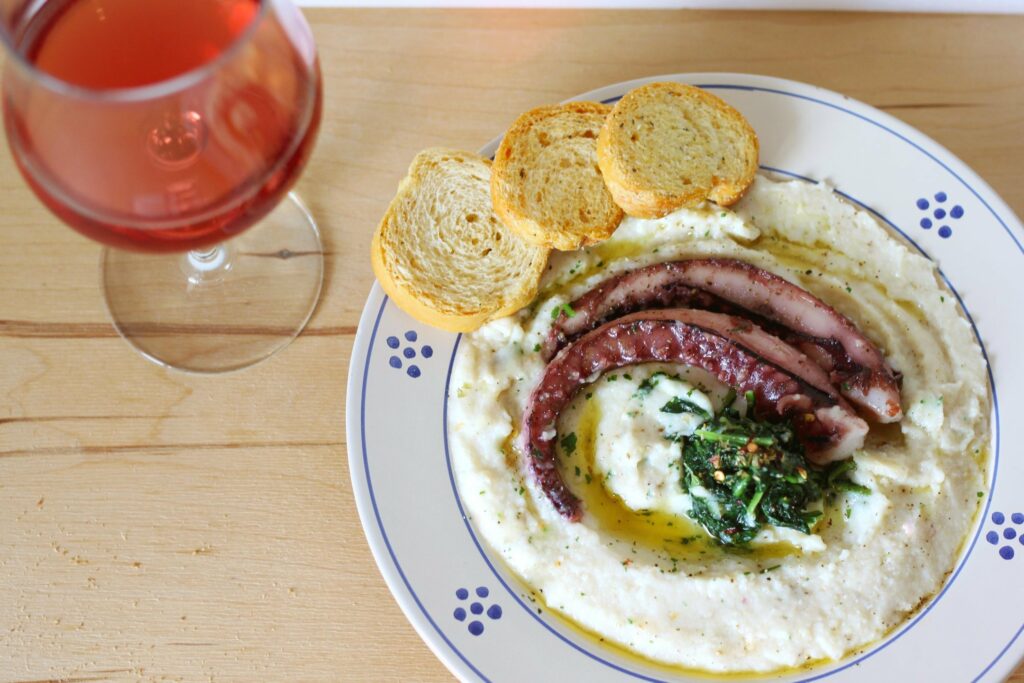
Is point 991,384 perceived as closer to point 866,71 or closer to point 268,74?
point 866,71

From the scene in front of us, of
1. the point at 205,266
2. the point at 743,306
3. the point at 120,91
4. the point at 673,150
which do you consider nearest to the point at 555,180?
the point at 673,150

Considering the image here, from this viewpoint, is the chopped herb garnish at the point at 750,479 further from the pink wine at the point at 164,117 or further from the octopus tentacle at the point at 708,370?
the pink wine at the point at 164,117

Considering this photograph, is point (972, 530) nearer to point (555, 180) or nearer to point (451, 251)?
point (555, 180)

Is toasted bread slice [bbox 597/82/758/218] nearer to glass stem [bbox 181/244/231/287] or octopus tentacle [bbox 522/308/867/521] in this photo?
octopus tentacle [bbox 522/308/867/521]

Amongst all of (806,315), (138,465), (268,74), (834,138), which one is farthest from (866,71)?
(138,465)

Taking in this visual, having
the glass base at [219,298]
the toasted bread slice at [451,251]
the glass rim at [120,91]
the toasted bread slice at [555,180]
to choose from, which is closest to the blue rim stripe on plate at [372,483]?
the toasted bread slice at [451,251]

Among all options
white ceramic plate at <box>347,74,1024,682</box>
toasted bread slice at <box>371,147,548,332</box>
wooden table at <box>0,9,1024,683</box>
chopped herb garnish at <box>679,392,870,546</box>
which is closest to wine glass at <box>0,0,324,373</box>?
toasted bread slice at <box>371,147,548,332</box>
